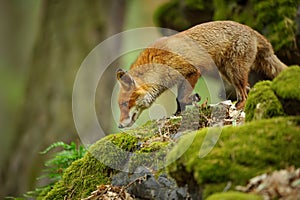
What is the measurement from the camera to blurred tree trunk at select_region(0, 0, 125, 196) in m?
11.8

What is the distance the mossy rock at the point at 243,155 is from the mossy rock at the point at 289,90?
0.49ft

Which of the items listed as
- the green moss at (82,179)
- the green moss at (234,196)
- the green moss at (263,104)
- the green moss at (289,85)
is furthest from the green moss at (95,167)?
the green moss at (234,196)

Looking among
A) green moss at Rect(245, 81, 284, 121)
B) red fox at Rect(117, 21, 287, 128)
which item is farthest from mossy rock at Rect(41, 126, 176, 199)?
red fox at Rect(117, 21, 287, 128)

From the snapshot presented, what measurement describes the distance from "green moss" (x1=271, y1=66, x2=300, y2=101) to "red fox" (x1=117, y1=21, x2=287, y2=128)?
2.69 metres

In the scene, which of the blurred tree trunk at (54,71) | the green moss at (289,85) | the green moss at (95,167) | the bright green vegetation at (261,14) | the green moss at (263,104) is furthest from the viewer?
the blurred tree trunk at (54,71)

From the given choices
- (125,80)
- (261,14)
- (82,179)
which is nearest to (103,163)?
(82,179)

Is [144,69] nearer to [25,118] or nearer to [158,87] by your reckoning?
[158,87]

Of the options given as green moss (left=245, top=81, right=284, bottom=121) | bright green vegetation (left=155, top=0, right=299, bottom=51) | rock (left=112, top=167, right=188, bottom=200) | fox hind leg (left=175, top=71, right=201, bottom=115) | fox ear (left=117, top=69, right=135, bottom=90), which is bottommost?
rock (left=112, top=167, right=188, bottom=200)

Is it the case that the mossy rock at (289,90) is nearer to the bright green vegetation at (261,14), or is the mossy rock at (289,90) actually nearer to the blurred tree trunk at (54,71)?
the bright green vegetation at (261,14)

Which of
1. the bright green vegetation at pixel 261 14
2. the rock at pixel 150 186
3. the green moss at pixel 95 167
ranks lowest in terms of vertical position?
the rock at pixel 150 186

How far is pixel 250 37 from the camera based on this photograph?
22.4ft

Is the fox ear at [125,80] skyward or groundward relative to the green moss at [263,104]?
skyward

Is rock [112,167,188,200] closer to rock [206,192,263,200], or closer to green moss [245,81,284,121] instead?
rock [206,192,263,200]

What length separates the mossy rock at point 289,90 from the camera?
3797mm
